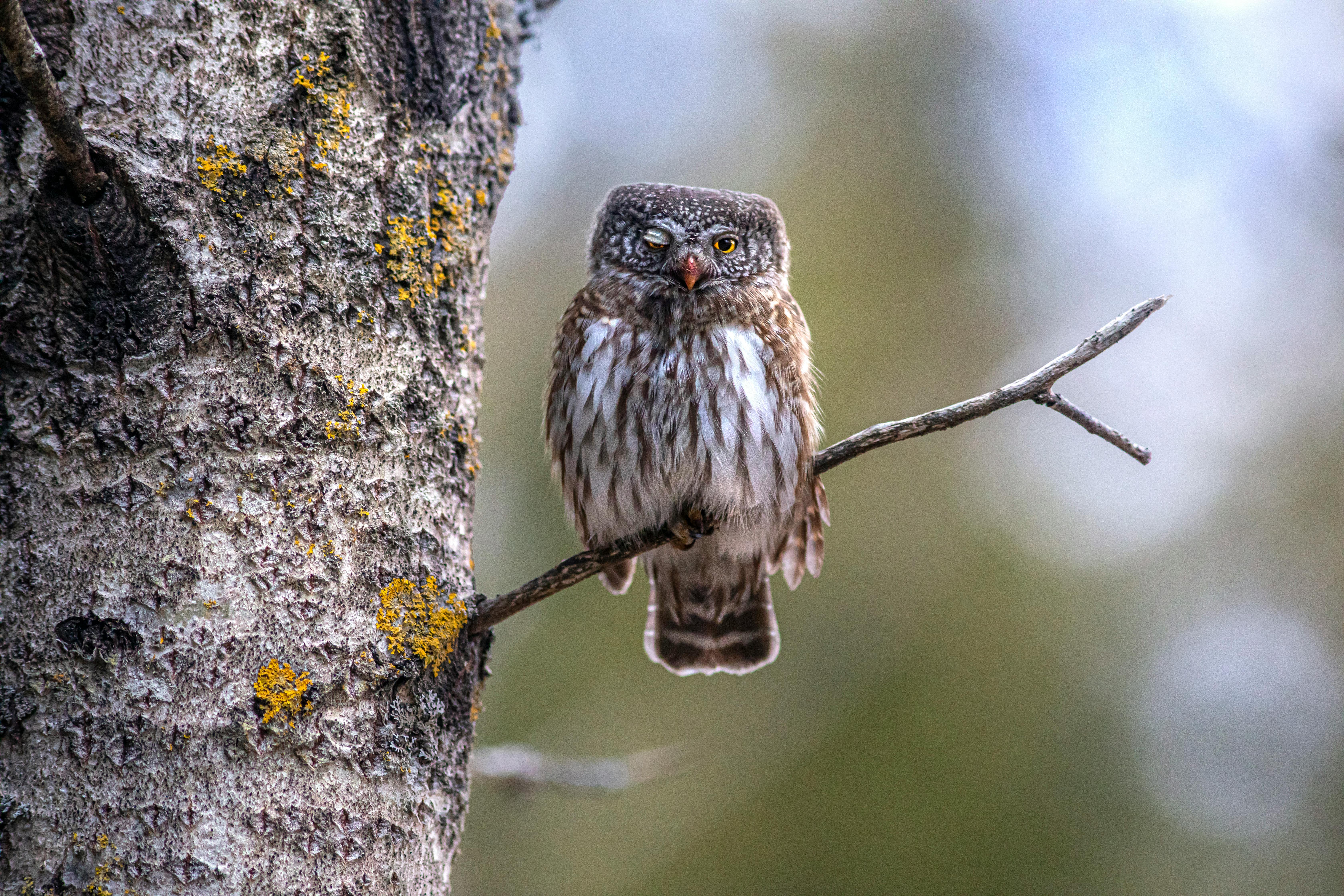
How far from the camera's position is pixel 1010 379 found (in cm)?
637

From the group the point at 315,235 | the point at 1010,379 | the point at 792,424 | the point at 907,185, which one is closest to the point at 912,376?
the point at 1010,379

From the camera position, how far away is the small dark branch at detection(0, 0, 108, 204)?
3.93 feet

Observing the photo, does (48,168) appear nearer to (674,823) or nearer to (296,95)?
(296,95)

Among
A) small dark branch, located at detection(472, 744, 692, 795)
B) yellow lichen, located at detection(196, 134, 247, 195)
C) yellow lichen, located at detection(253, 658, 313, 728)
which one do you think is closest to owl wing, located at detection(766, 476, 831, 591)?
small dark branch, located at detection(472, 744, 692, 795)

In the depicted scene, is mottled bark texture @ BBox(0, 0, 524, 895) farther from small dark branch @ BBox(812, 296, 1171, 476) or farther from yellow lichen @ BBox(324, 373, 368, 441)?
small dark branch @ BBox(812, 296, 1171, 476)

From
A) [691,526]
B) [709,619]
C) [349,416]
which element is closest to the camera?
[349,416]

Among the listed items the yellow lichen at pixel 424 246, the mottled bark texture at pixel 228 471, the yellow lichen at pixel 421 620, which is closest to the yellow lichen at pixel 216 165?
the mottled bark texture at pixel 228 471

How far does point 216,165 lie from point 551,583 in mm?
920

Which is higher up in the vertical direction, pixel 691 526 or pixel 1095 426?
pixel 691 526

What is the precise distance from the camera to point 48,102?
4.17 ft

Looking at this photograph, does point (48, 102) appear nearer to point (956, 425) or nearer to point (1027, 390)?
point (956, 425)

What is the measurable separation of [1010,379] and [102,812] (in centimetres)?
598

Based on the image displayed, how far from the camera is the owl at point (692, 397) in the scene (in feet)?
8.77

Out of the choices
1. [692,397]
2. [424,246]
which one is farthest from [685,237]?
[424,246]
